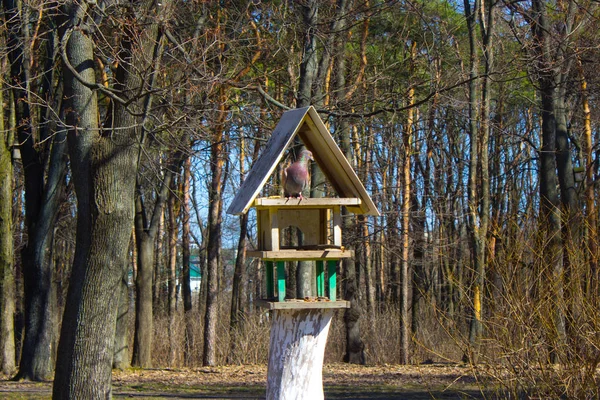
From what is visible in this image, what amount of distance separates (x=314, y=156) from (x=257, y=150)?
34.1 feet

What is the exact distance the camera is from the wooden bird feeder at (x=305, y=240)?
438 centimetres

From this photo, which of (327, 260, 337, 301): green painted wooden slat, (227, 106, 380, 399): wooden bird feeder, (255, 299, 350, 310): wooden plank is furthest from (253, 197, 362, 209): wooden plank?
(255, 299, 350, 310): wooden plank

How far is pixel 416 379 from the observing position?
35.1 feet

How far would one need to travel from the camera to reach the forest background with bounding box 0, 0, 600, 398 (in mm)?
5934

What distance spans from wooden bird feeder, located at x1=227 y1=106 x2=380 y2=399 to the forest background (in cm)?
131

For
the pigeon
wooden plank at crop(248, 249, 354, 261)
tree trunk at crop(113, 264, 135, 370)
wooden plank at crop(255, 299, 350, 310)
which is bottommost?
tree trunk at crop(113, 264, 135, 370)

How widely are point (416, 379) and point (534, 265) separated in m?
5.49

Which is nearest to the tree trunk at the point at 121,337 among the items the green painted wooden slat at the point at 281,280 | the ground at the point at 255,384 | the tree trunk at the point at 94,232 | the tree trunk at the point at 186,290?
the ground at the point at 255,384

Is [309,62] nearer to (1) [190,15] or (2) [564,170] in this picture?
(1) [190,15]

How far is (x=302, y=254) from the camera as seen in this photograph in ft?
14.2

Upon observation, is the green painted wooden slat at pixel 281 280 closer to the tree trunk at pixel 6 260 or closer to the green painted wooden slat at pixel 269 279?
the green painted wooden slat at pixel 269 279

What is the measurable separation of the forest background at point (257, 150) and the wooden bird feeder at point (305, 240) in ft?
4.30

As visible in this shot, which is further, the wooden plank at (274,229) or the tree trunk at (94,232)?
the tree trunk at (94,232)

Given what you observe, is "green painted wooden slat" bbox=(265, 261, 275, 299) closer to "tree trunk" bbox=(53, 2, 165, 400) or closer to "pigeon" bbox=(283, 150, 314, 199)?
"pigeon" bbox=(283, 150, 314, 199)
